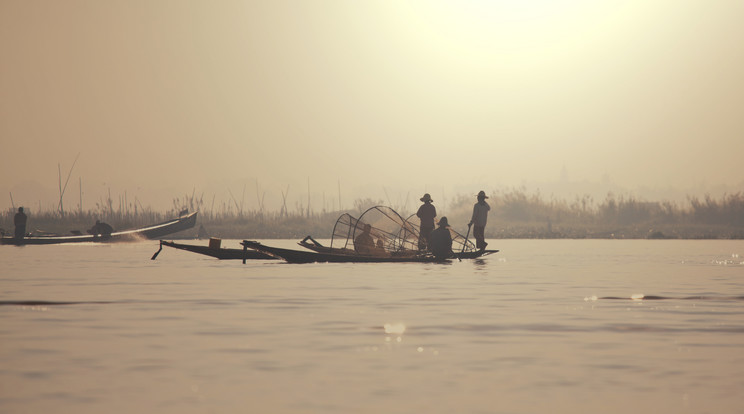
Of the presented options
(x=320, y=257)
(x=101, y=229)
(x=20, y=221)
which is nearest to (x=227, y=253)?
(x=320, y=257)

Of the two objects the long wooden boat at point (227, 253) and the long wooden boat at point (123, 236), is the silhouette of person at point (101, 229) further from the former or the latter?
the long wooden boat at point (227, 253)

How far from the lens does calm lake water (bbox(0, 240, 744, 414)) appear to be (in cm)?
750

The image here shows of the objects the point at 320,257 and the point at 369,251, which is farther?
the point at 369,251

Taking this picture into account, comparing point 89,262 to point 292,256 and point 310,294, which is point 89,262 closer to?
point 292,256

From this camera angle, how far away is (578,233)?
52.8m

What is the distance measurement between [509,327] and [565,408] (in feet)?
14.8

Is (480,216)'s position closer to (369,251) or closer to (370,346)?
(369,251)

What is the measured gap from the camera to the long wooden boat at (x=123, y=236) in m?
36.7

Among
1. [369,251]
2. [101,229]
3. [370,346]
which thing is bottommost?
[370,346]

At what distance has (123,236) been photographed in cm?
3981

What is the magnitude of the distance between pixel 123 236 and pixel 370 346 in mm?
31146

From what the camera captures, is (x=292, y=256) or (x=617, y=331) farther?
(x=292, y=256)

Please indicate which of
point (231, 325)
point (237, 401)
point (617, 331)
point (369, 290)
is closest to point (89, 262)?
point (369, 290)

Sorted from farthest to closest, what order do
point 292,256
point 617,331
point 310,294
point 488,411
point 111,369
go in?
point 292,256 < point 310,294 < point 617,331 < point 111,369 < point 488,411
